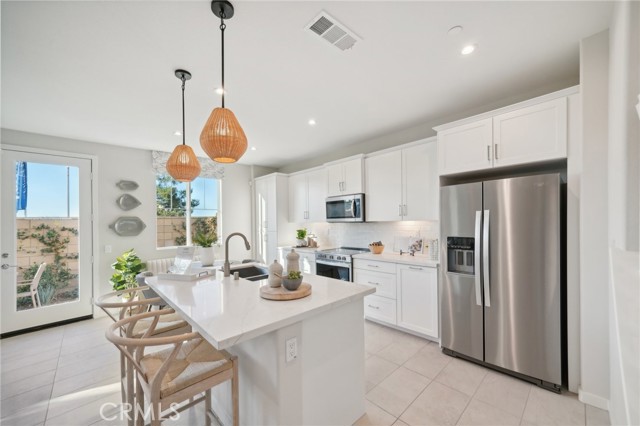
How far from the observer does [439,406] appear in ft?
6.71

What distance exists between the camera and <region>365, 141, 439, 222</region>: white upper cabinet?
330 centimetres

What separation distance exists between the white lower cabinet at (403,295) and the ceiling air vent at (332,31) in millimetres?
2397

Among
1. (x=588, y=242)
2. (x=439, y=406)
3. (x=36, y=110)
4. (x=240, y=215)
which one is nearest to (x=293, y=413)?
(x=439, y=406)

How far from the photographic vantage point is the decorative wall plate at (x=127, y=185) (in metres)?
4.29

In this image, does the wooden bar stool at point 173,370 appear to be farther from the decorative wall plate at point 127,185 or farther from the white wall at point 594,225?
the decorative wall plate at point 127,185

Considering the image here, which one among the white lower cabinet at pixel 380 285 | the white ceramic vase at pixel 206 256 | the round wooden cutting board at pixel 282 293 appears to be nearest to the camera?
the round wooden cutting board at pixel 282 293

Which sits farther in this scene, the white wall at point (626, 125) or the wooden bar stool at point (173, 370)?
the white wall at point (626, 125)

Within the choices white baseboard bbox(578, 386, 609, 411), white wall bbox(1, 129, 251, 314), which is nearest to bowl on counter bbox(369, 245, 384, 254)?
white baseboard bbox(578, 386, 609, 411)

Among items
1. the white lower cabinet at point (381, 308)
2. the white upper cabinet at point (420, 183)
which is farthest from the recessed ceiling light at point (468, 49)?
the white lower cabinet at point (381, 308)

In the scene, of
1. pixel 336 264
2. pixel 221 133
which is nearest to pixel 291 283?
pixel 221 133

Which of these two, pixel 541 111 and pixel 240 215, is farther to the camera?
pixel 240 215

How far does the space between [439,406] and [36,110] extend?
195 inches

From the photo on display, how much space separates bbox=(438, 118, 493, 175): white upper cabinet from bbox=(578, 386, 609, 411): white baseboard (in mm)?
1950

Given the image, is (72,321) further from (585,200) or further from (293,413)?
(585,200)
